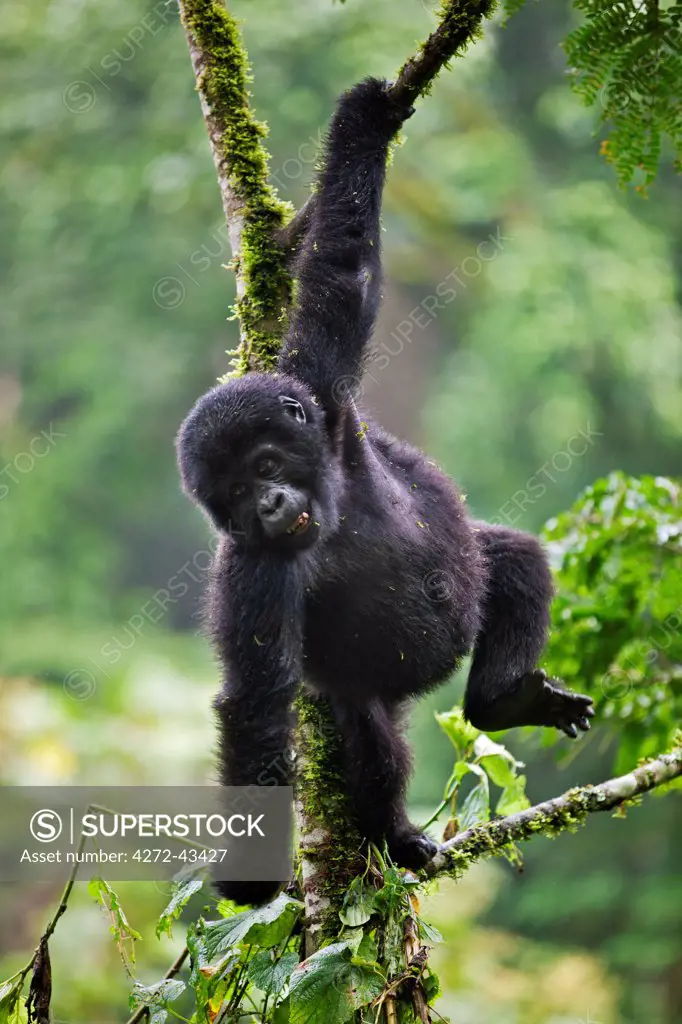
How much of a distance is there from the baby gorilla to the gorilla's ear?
1 centimetres

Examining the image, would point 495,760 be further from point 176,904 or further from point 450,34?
point 450,34

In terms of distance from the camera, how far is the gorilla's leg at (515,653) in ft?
13.7

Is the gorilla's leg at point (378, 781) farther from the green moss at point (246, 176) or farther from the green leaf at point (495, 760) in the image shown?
the green moss at point (246, 176)

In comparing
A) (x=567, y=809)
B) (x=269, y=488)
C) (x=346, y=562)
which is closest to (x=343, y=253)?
(x=269, y=488)

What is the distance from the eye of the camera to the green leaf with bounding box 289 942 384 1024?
2965 mm

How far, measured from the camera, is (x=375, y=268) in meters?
4.11

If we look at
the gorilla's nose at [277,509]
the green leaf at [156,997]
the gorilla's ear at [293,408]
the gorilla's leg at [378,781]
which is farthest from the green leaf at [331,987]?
the gorilla's ear at [293,408]

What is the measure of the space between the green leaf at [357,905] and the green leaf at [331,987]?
11 centimetres

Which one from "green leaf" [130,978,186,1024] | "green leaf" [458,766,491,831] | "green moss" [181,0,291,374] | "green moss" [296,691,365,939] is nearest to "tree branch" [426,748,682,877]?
"green leaf" [458,766,491,831]

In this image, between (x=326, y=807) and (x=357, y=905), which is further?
(x=326, y=807)

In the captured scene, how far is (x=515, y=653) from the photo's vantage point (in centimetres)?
421

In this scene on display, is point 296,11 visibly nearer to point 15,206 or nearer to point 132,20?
point 132,20

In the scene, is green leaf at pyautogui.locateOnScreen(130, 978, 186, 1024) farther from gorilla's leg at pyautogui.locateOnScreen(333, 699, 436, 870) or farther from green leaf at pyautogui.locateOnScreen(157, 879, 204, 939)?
gorilla's leg at pyautogui.locateOnScreen(333, 699, 436, 870)

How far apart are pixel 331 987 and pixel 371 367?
29.5ft
